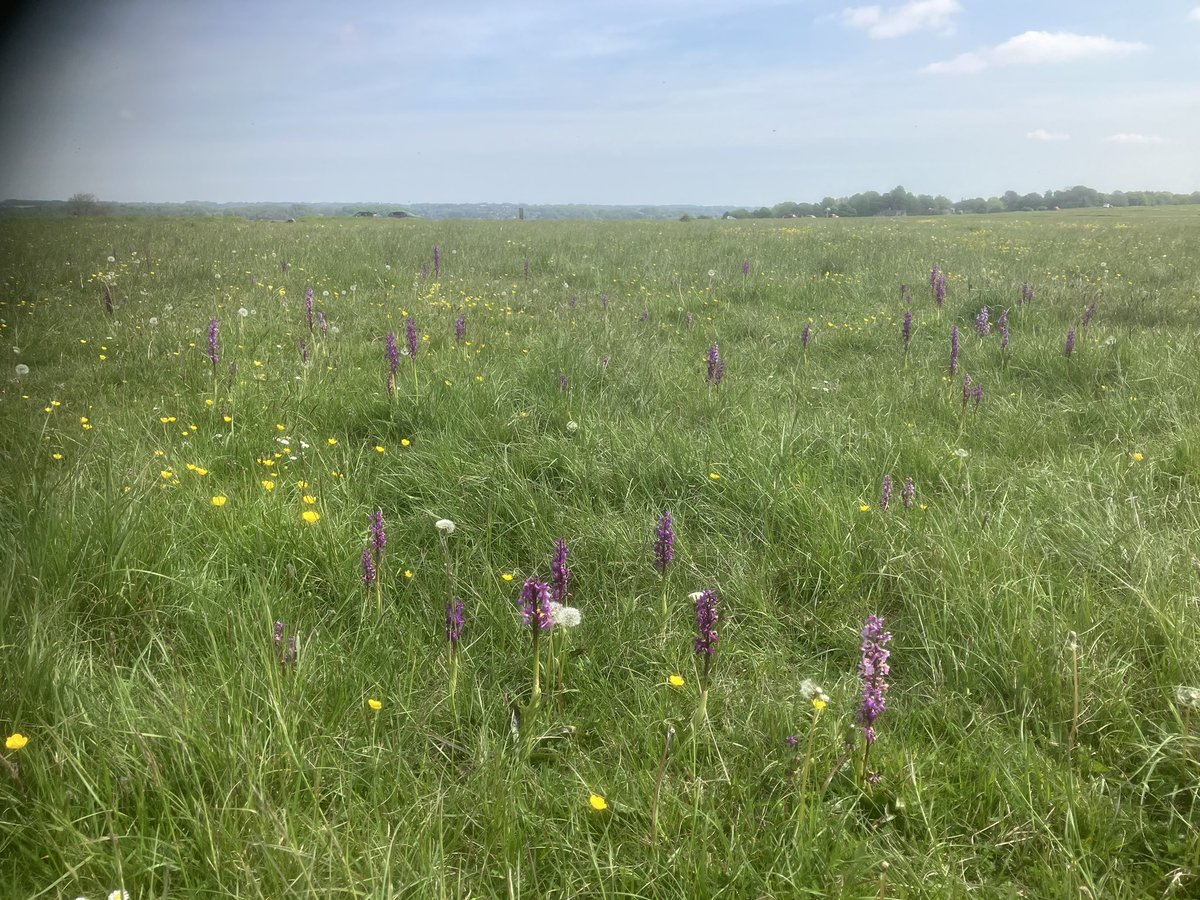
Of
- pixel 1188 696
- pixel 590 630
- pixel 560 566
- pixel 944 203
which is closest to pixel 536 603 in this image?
pixel 560 566

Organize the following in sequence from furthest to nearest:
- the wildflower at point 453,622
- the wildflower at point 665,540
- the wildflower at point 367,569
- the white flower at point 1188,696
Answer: the wildflower at point 367,569, the wildflower at point 665,540, the wildflower at point 453,622, the white flower at point 1188,696

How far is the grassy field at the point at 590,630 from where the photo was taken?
60.0 inches

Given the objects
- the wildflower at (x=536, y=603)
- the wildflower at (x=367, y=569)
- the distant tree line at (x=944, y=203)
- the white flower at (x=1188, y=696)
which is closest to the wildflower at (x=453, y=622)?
the wildflower at (x=536, y=603)

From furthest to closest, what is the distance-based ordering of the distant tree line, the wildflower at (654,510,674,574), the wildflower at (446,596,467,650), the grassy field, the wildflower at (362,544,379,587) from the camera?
the distant tree line
the wildflower at (362,544,379,587)
the wildflower at (654,510,674,574)
the wildflower at (446,596,467,650)
the grassy field

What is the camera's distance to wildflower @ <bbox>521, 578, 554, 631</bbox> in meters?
1.81

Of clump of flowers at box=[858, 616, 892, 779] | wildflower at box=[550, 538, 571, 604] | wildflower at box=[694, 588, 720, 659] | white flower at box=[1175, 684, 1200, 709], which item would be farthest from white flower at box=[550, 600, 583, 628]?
white flower at box=[1175, 684, 1200, 709]

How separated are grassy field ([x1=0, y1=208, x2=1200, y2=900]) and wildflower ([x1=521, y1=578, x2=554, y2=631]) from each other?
0.23m

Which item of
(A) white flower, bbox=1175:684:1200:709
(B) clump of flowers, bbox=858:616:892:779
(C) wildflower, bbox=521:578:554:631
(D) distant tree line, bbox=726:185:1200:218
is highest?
(D) distant tree line, bbox=726:185:1200:218

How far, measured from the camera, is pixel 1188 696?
6.10ft

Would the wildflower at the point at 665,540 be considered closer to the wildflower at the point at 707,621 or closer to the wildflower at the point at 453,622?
the wildflower at the point at 707,621

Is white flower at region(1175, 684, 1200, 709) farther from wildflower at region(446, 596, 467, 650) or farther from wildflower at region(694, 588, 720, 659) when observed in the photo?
wildflower at region(446, 596, 467, 650)

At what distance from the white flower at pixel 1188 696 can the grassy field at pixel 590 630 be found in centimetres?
2

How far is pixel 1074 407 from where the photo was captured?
4.52 m

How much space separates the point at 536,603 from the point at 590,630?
647 millimetres
